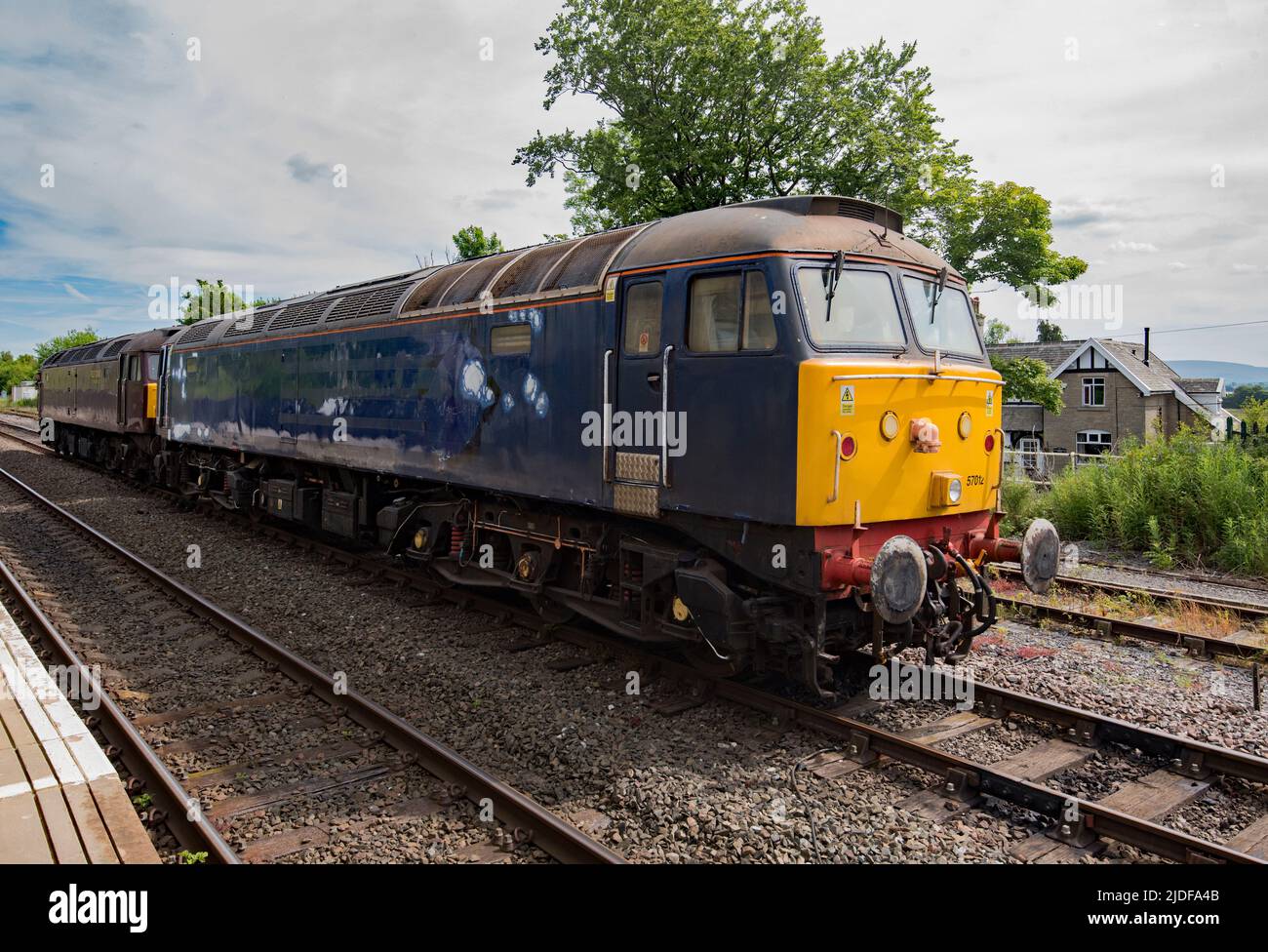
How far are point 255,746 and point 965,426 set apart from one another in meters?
6.08

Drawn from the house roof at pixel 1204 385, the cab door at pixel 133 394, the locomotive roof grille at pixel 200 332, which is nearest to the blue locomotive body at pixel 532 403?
the locomotive roof grille at pixel 200 332

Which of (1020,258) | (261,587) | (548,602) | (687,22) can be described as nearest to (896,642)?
(548,602)

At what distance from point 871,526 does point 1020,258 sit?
23.7 meters

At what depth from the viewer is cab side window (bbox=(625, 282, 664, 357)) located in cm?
711

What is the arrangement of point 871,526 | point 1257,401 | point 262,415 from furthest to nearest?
point 1257,401 → point 262,415 → point 871,526

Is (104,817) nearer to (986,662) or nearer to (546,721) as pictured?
(546,721)

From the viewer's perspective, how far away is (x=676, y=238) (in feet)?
23.4

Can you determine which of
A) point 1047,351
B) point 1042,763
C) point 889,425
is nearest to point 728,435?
point 889,425

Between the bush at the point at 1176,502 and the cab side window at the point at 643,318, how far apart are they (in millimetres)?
10042

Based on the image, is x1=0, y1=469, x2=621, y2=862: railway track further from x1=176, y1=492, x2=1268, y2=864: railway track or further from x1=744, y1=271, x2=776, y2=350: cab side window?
x1=744, y1=271, x2=776, y2=350: cab side window

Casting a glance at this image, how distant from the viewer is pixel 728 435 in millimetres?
6543

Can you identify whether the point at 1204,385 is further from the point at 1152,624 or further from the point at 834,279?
the point at 834,279

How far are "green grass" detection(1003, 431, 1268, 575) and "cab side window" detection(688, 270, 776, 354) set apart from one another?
981cm

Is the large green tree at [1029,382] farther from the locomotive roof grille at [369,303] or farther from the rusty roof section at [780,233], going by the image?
the rusty roof section at [780,233]
